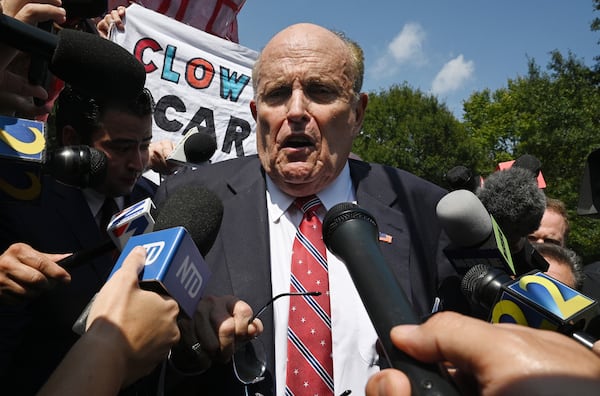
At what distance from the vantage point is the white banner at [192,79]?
4293 mm

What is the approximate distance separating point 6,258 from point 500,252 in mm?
1437

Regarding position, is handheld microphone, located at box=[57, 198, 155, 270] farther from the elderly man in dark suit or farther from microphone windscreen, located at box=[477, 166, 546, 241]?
microphone windscreen, located at box=[477, 166, 546, 241]

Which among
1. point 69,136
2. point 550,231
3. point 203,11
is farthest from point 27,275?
point 203,11

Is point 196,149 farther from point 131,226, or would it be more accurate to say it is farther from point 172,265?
point 172,265

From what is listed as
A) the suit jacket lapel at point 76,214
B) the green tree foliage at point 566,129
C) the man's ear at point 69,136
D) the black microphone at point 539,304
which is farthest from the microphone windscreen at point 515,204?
the green tree foliage at point 566,129

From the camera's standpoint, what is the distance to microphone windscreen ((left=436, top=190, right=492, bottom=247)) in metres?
1.64

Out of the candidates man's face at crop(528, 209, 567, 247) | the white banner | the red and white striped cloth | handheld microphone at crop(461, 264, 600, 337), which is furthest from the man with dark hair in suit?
man's face at crop(528, 209, 567, 247)

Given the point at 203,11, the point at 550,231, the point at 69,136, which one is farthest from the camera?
the point at 203,11

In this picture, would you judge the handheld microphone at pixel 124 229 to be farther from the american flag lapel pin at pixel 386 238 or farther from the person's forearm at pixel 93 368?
the american flag lapel pin at pixel 386 238

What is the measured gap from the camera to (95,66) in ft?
3.77

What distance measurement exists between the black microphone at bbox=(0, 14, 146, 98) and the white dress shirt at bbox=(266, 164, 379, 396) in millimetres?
1069

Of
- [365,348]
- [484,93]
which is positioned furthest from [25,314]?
[484,93]

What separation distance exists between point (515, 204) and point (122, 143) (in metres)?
2.00

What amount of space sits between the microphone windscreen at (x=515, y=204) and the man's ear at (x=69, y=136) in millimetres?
2191
